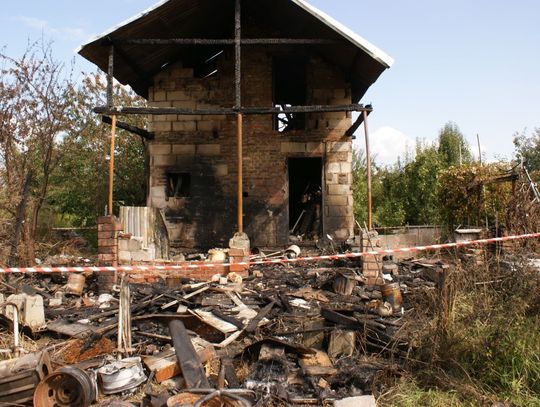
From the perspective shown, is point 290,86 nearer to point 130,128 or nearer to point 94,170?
point 130,128

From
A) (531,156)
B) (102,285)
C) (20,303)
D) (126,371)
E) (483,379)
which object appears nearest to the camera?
(483,379)

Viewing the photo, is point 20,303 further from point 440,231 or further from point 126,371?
point 440,231

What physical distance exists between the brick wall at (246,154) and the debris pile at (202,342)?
3.69 meters

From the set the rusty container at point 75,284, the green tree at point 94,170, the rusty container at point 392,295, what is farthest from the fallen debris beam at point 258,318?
the green tree at point 94,170

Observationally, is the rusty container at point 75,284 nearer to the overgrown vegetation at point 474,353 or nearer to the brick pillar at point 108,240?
the brick pillar at point 108,240

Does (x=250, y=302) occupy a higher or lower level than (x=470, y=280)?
lower

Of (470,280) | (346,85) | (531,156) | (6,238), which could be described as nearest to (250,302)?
(470,280)

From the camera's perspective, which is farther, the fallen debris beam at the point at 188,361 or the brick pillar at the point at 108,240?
the brick pillar at the point at 108,240

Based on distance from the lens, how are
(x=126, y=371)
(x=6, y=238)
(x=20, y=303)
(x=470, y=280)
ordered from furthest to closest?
(x=6, y=238) → (x=20, y=303) → (x=470, y=280) → (x=126, y=371)

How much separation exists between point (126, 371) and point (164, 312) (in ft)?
7.14

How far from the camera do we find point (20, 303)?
6.42 meters

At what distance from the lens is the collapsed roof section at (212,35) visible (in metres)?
10.3

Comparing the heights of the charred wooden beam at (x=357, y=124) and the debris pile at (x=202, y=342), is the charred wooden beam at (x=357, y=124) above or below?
above

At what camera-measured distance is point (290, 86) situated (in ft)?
53.5
